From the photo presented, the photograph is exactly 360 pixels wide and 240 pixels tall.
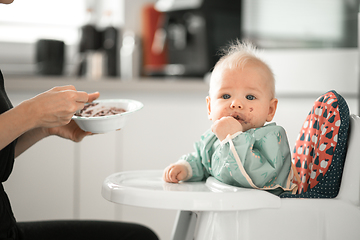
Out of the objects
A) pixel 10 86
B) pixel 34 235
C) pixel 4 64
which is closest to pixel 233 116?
pixel 34 235

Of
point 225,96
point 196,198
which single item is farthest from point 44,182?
point 196,198

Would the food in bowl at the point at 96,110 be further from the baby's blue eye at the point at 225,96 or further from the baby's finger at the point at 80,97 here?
the baby's blue eye at the point at 225,96

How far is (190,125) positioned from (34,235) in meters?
1.08

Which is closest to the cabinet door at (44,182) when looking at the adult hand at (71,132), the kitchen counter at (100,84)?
the kitchen counter at (100,84)

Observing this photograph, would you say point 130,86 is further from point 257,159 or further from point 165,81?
point 257,159

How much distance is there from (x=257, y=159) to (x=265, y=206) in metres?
0.13

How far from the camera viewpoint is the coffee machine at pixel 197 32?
219 cm

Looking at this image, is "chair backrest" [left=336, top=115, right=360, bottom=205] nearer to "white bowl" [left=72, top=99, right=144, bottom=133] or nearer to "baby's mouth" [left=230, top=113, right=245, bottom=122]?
"baby's mouth" [left=230, top=113, right=245, bottom=122]

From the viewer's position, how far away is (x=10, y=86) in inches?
69.1

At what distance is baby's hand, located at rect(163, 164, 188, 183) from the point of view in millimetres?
954

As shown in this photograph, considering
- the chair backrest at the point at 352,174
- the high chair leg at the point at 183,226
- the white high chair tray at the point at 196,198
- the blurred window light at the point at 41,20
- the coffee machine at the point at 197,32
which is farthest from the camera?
the blurred window light at the point at 41,20

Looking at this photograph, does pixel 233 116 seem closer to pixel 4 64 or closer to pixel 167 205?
pixel 167 205

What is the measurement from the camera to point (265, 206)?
2.48 ft

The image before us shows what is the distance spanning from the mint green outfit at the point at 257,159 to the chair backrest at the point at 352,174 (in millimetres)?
129
